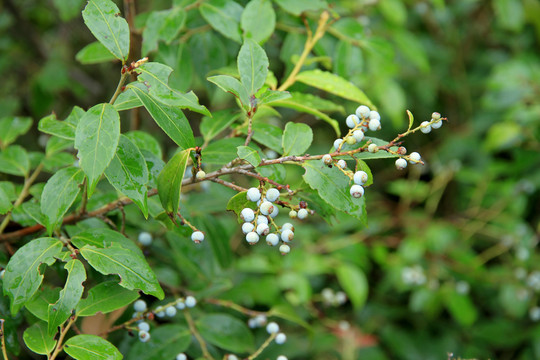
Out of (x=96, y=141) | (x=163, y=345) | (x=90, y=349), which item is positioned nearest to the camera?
(x=96, y=141)

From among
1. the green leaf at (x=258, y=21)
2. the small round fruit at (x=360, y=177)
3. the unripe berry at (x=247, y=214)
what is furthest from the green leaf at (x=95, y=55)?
the small round fruit at (x=360, y=177)

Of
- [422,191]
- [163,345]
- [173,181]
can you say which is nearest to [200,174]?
[173,181]

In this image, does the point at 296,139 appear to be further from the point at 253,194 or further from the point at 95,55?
the point at 95,55

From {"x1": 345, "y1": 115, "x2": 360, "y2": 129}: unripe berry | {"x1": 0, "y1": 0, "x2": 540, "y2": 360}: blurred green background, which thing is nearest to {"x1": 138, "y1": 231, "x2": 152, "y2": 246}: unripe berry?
{"x1": 0, "y1": 0, "x2": 540, "y2": 360}: blurred green background

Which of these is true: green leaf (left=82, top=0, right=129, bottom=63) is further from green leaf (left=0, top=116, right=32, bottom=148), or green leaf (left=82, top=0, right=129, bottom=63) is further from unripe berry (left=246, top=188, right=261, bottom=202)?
green leaf (left=0, top=116, right=32, bottom=148)

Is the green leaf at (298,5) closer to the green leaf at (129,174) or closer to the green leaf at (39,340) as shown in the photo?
the green leaf at (129,174)

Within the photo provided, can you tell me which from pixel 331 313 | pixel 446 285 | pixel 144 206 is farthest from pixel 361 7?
pixel 144 206

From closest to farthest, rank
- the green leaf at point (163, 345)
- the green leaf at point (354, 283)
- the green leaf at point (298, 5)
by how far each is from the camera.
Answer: the green leaf at point (163, 345)
the green leaf at point (298, 5)
the green leaf at point (354, 283)
